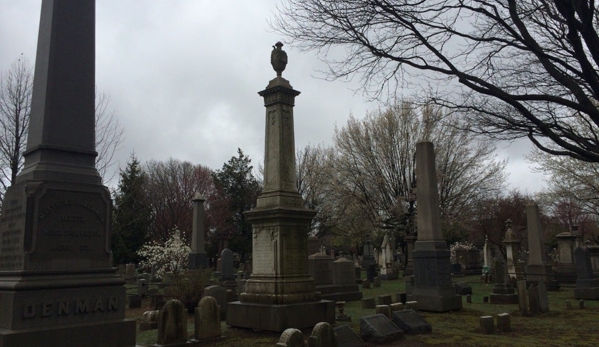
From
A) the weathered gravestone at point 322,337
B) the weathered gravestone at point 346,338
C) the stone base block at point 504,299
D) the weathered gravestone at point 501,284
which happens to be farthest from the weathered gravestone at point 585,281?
the weathered gravestone at point 322,337

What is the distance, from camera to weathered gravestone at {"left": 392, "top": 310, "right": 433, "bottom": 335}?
7965 millimetres

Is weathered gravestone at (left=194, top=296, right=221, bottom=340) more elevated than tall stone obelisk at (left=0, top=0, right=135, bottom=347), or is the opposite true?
tall stone obelisk at (left=0, top=0, right=135, bottom=347)

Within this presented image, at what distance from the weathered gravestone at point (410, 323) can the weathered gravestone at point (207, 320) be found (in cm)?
318

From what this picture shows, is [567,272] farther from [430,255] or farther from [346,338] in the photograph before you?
[346,338]

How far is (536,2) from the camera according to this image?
7887 mm

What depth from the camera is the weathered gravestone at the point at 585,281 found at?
14989 mm

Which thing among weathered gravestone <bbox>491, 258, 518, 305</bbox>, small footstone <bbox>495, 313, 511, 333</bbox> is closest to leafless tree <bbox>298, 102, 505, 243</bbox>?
weathered gravestone <bbox>491, 258, 518, 305</bbox>

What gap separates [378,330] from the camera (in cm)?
723

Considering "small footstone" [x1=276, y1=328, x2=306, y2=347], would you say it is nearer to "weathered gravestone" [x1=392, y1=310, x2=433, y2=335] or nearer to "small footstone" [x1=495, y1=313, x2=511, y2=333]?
"weathered gravestone" [x1=392, y1=310, x2=433, y2=335]

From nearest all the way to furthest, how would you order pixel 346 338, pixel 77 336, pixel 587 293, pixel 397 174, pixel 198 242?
pixel 77 336 < pixel 346 338 < pixel 587 293 < pixel 198 242 < pixel 397 174

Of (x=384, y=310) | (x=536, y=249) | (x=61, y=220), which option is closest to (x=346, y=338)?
(x=384, y=310)

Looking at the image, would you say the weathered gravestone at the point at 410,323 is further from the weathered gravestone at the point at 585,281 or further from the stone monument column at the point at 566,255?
the stone monument column at the point at 566,255

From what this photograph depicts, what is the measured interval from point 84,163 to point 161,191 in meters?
40.5

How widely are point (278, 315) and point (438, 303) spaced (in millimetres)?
5115
